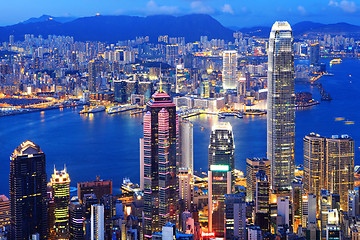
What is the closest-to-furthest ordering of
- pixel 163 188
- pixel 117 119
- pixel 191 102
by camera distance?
pixel 163 188 → pixel 117 119 → pixel 191 102

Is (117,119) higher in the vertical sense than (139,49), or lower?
lower

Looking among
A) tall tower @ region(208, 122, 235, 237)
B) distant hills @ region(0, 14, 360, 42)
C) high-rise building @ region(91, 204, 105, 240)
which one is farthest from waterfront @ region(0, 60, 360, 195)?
distant hills @ region(0, 14, 360, 42)

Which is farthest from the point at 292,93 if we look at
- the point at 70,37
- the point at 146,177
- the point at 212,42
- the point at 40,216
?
the point at 70,37

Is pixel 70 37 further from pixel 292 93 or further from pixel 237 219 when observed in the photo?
pixel 237 219

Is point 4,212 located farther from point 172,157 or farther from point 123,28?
point 123,28

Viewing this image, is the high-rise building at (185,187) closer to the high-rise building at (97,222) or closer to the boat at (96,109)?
the high-rise building at (97,222)

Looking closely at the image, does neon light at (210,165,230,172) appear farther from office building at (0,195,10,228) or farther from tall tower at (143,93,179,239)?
office building at (0,195,10,228)

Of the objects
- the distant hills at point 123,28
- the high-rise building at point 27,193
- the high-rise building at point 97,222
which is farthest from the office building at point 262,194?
the distant hills at point 123,28
